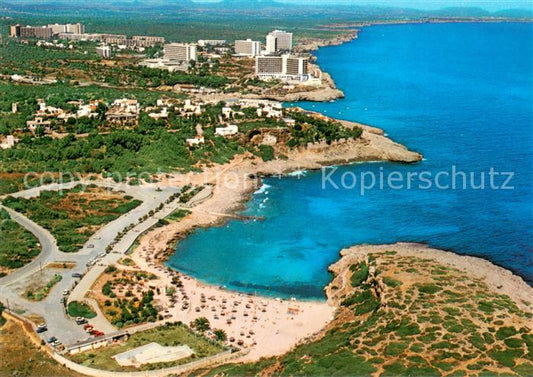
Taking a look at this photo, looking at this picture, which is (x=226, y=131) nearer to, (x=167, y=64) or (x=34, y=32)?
(x=167, y=64)

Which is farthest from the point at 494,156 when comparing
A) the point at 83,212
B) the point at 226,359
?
the point at 226,359

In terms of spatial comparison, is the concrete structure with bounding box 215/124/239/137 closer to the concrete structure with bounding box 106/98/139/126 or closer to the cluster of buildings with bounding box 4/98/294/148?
the cluster of buildings with bounding box 4/98/294/148

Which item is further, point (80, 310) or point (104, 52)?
point (104, 52)

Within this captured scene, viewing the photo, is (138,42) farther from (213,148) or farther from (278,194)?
(278,194)

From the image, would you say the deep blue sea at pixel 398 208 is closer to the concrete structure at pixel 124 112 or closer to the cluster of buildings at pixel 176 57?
the concrete structure at pixel 124 112

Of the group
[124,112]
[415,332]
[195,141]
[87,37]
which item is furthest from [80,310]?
[87,37]

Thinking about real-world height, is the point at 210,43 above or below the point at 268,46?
above

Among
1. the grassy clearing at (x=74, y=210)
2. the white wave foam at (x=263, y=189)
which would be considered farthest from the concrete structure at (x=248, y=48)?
the grassy clearing at (x=74, y=210)
